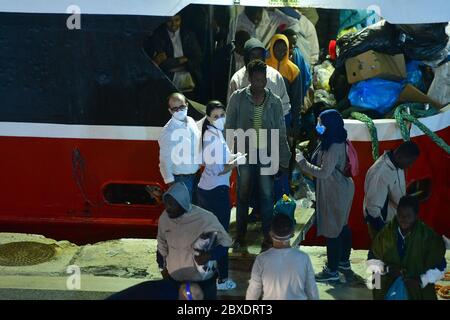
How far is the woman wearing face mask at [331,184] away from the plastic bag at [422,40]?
210cm

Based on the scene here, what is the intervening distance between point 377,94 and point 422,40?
671 mm

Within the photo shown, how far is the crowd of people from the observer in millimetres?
7223

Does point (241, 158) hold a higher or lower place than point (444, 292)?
higher

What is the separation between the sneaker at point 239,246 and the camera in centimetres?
877

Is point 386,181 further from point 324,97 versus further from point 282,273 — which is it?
point 324,97

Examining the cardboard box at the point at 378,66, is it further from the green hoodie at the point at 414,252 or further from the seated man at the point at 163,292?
the seated man at the point at 163,292

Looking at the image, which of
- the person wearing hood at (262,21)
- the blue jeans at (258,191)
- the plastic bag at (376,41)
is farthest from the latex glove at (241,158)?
the person wearing hood at (262,21)

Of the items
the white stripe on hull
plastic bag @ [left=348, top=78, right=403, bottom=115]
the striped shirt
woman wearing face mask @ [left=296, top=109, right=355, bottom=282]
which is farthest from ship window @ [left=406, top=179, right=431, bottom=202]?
the striped shirt

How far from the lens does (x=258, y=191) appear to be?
872 centimetres

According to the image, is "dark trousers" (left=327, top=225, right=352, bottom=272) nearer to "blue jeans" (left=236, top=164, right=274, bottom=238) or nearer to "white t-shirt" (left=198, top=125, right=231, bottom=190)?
"blue jeans" (left=236, top=164, right=274, bottom=238)

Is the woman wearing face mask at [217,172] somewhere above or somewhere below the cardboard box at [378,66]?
below

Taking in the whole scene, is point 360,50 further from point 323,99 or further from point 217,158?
point 217,158

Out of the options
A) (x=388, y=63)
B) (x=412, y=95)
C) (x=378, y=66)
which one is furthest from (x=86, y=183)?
(x=412, y=95)

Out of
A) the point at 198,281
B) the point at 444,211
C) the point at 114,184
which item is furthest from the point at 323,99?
the point at 198,281
